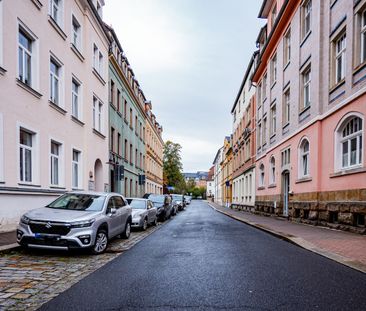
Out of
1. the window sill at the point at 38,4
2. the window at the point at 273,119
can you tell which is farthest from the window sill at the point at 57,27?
the window at the point at 273,119

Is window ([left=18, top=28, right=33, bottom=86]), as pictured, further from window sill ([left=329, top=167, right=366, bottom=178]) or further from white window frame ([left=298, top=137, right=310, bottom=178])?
white window frame ([left=298, top=137, right=310, bottom=178])

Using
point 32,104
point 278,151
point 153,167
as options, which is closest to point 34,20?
point 32,104

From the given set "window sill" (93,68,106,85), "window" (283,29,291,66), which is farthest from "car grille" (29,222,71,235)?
"window" (283,29,291,66)

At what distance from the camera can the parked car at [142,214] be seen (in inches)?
582

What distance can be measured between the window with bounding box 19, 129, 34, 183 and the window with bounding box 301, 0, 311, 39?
13693mm

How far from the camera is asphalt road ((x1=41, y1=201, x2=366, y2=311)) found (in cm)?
464

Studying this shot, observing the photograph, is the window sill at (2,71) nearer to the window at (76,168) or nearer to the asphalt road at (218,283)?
the asphalt road at (218,283)

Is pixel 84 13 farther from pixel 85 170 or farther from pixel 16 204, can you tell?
pixel 16 204

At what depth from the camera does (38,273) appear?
20.9 ft

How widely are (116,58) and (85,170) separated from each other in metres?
10.9

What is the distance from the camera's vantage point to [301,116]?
1856cm

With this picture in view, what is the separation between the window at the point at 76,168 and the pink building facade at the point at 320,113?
10971 mm

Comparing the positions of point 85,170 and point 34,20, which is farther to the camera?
point 85,170

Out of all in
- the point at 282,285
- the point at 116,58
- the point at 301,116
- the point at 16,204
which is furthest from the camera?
the point at 116,58
